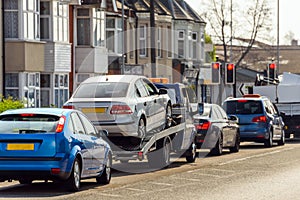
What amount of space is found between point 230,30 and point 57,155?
61302mm

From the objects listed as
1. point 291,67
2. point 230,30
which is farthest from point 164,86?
point 291,67

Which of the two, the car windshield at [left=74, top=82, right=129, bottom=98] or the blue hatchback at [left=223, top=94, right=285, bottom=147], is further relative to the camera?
the blue hatchback at [left=223, top=94, right=285, bottom=147]

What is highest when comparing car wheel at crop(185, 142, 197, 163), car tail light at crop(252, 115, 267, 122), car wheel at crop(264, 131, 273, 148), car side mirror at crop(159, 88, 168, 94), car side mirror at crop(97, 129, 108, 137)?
A: car side mirror at crop(159, 88, 168, 94)

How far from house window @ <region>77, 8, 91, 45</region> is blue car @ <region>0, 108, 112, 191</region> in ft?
95.6

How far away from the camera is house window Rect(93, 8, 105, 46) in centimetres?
4653

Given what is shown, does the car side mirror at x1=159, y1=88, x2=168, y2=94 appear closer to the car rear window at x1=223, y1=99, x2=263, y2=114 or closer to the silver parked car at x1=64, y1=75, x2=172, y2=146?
the silver parked car at x1=64, y1=75, x2=172, y2=146

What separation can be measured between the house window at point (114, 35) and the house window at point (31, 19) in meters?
13.7

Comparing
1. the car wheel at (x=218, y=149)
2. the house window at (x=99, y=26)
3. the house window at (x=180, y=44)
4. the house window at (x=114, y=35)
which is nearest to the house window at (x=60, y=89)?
the house window at (x=99, y=26)

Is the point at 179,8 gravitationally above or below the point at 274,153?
above

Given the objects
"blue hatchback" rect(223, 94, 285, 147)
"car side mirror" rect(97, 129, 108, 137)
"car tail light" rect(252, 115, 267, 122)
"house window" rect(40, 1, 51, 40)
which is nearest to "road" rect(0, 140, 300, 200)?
"car side mirror" rect(97, 129, 108, 137)

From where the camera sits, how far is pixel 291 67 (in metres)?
126

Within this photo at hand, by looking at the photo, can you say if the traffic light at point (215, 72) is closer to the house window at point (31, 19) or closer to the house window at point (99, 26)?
the house window at point (31, 19)

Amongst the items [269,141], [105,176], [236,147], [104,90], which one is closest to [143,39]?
[269,141]

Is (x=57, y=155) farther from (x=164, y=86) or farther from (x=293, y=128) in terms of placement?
(x=293, y=128)
